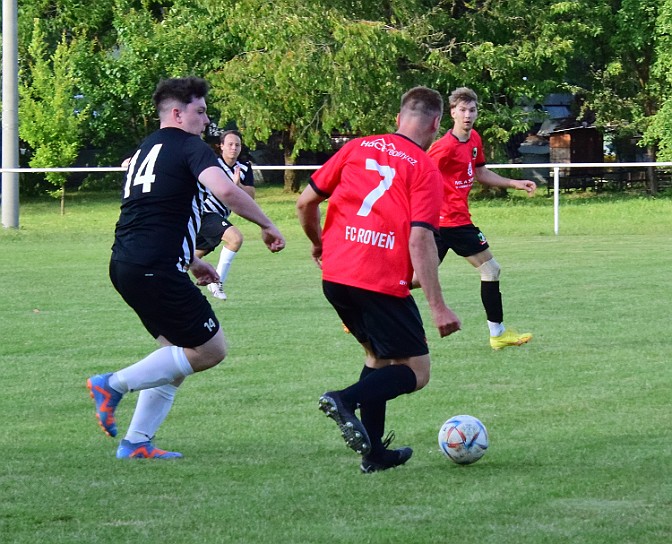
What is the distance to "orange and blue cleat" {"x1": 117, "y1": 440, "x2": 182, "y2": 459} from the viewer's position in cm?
610

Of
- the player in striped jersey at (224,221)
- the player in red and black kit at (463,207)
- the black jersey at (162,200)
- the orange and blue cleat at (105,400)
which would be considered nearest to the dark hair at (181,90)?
the black jersey at (162,200)

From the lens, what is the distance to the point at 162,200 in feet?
19.2

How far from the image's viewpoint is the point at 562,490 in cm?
532

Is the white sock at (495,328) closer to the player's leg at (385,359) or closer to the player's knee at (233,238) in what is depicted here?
the player's leg at (385,359)

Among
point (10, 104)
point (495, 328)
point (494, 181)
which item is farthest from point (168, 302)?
point (10, 104)

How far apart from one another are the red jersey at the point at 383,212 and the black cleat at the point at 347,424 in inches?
22.7

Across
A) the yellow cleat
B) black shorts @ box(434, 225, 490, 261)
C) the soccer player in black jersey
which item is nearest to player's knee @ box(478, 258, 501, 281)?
black shorts @ box(434, 225, 490, 261)

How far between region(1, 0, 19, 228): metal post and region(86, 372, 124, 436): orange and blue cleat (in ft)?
63.2

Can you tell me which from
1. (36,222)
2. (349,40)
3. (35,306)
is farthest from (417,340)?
(349,40)

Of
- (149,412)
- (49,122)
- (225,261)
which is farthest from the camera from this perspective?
(49,122)

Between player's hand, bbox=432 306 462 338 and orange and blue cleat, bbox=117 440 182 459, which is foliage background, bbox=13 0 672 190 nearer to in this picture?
orange and blue cleat, bbox=117 440 182 459

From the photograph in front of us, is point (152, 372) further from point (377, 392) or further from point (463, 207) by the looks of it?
point (463, 207)

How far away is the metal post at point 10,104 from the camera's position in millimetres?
24719

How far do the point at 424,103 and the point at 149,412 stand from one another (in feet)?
6.85
